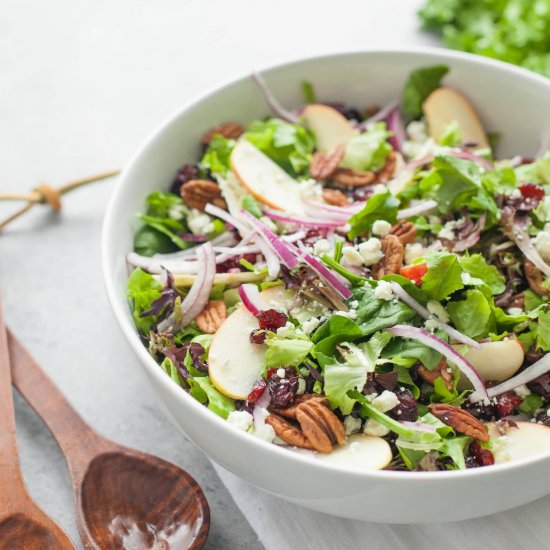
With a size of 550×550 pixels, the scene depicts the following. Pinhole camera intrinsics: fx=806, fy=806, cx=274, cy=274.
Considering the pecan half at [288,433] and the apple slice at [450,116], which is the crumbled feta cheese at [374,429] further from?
the apple slice at [450,116]

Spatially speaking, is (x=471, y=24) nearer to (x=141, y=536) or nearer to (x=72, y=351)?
(x=72, y=351)

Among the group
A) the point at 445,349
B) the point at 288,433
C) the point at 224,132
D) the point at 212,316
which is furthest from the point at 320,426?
the point at 224,132

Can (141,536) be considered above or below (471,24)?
below

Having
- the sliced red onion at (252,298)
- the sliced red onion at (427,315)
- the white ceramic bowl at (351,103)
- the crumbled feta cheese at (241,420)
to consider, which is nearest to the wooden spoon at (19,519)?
the white ceramic bowl at (351,103)

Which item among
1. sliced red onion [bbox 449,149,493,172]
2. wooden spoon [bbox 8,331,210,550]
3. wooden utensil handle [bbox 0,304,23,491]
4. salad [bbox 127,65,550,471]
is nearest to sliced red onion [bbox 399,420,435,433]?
salad [bbox 127,65,550,471]

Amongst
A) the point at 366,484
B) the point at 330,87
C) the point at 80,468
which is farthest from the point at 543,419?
the point at 330,87
